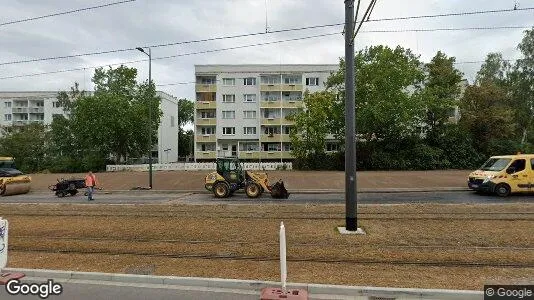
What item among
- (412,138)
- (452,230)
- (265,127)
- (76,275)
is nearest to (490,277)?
(452,230)

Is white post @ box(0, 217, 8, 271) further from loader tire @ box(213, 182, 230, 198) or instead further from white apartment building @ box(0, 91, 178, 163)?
white apartment building @ box(0, 91, 178, 163)

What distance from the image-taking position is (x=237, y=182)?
63.3 feet

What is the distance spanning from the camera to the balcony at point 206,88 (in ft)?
163

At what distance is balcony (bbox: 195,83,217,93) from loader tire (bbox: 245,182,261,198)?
1312 inches

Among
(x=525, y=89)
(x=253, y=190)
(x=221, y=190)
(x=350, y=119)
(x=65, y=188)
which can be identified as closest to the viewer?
(x=350, y=119)

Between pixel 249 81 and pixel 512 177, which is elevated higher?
pixel 249 81

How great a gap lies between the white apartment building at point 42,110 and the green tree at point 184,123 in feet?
34.1

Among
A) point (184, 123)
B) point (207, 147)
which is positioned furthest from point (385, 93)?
point (184, 123)

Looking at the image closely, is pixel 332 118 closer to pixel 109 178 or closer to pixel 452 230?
pixel 109 178

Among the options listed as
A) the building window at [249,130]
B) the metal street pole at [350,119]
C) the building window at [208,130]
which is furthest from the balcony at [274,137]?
the metal street pole at [350,119]

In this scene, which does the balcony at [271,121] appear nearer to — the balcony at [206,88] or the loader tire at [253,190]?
the balcony at [206,88]

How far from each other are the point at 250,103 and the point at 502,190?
36.5 metres

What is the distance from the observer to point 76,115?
1531 inches

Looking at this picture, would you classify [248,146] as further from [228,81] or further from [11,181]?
[11,181]
